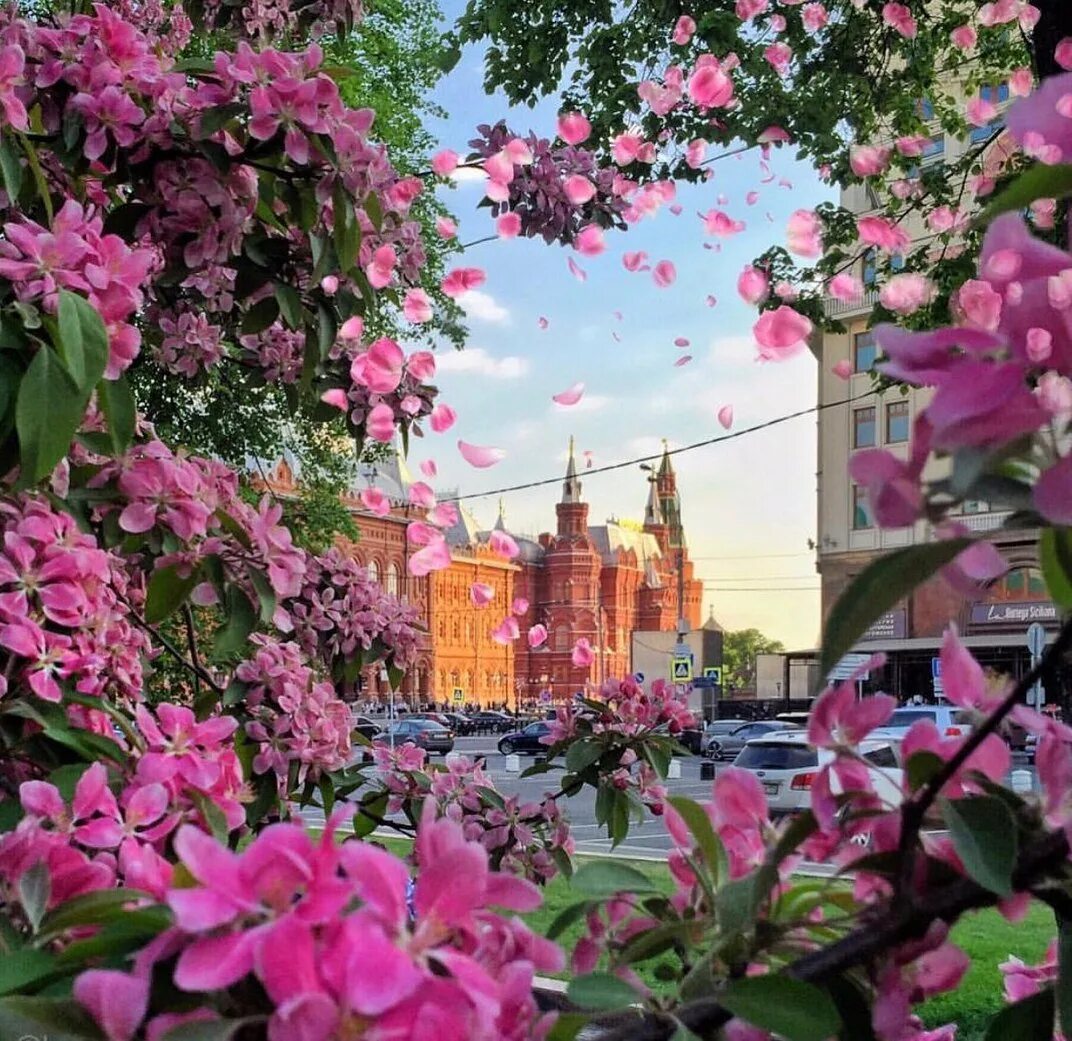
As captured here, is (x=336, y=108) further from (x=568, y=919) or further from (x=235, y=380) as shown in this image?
(x=235, y=380)

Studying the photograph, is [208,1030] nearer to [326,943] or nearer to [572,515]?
[326,943]

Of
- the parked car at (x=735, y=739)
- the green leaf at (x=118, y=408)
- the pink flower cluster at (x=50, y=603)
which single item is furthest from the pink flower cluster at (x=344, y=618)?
the parked car at (x=735, y=739)

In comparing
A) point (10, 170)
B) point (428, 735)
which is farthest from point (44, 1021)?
point (428, 735)

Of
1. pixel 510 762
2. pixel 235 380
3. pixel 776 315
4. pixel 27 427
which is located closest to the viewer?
pixel 27 427

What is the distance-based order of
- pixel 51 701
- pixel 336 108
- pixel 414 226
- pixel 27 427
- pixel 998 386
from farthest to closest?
1. pixel 414 226
2. pixel 336 108
3. pixel 51 701
4. pixel 27 427
5. pixel 998 386

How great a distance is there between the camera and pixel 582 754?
225cm

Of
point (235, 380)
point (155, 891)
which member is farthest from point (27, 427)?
point (235, 380)

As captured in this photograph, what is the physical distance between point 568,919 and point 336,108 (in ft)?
3.02

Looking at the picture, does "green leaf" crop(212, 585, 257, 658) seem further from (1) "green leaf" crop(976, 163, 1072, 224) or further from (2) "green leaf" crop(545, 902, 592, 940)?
(1) "green leaf" crop(976, 163, 1072, 224)

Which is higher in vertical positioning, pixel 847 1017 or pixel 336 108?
pixel 336 108

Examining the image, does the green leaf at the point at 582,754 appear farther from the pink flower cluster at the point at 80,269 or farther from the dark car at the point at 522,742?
the dark car at the point at 522,742

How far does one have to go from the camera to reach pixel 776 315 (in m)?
4.50

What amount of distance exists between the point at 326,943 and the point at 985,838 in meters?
0.27

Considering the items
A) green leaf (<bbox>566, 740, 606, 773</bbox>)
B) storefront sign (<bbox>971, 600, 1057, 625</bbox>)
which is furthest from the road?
storefront sign (<bbox>971, 600, 1057, 625</bbox>)
